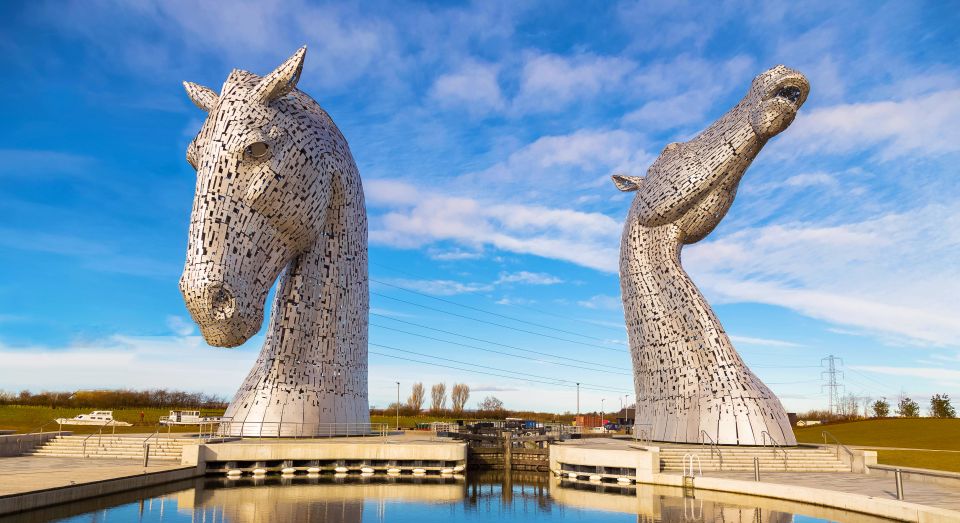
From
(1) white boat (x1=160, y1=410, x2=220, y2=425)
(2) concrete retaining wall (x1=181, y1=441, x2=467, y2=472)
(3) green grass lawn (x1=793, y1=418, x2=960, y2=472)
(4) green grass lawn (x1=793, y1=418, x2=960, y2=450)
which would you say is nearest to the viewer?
(2) concrete retaining wall (x1=181, y1=441, x2=467, y2=472)

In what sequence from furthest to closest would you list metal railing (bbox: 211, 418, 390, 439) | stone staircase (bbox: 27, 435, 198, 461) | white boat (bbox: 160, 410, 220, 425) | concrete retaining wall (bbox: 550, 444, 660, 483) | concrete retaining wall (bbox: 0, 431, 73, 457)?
white boat (bbox: 160, 410, 220, 425) → concrete retaining wall (bbox: 0, 431, 73, 457) → metal railing (bbox: 211, 418, 390, 439) → stone staircase (bbox: 27, 435, 198, 461) → concrete retaining wall (bbox: 550, 444, 660, 483)

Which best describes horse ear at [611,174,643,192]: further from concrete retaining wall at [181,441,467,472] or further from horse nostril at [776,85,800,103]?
concrete retaining wall at [181,441,467,472]

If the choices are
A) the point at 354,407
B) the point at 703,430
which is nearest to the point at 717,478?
the point at 703,430

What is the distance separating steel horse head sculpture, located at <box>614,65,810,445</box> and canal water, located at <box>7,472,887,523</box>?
3705 millimetres

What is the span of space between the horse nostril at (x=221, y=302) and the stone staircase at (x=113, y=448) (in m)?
4.06

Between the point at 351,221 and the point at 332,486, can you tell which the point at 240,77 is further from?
the point at 332,486

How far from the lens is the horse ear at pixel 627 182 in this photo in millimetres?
21188

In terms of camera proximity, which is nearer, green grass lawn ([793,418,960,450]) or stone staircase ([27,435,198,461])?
stone staircase ([27,435,198,461])

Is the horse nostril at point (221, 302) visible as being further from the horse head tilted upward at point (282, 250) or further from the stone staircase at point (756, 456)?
the stone staircase at point (756, 456)

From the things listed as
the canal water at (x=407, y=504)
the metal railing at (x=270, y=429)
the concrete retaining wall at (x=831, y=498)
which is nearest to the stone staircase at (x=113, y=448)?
the metal railing at (x=270, y=429)

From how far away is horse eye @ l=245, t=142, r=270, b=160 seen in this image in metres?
14.5


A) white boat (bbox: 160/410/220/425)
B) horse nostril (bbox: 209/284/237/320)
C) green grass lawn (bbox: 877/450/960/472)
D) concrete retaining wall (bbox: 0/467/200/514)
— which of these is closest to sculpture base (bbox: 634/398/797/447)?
green grass lawn (bbox: 877/450/960/472)

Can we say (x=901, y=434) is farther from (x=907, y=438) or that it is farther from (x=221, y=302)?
(x=221, y=302)

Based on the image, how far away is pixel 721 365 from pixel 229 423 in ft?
39.1
